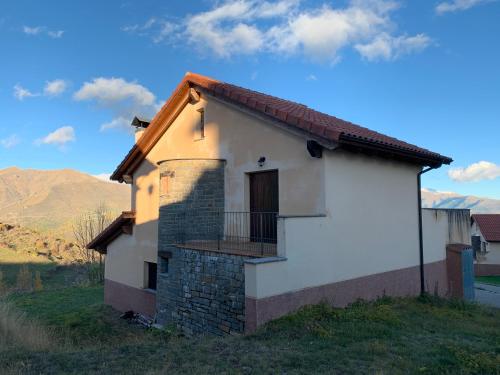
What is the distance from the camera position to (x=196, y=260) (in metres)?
8.71

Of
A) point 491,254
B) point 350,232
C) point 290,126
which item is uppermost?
point 290,126

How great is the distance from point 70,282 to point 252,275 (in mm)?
23910

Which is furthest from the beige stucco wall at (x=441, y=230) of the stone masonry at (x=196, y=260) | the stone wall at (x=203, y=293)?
the stone wall at (x=203, y=293)

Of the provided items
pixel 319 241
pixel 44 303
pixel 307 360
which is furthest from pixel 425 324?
pixel 44 303

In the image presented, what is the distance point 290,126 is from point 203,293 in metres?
4.34

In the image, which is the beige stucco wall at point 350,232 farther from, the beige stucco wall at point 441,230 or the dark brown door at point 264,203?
the dark brown door at point 264,203

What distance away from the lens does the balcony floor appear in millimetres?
7629

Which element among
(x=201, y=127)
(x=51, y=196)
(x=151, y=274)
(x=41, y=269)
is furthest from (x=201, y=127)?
(x=51, y=196)

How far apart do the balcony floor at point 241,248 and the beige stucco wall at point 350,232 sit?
2.09 feet

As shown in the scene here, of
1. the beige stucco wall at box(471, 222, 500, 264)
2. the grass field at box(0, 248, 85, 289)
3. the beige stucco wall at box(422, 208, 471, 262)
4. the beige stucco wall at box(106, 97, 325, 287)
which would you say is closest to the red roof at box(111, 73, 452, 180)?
the beige stucco wall at box(106, 97, 325, 287)

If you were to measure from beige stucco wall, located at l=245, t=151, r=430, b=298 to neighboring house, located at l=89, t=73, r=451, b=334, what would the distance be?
0.10ft

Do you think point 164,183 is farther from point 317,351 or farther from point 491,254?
point 491,254

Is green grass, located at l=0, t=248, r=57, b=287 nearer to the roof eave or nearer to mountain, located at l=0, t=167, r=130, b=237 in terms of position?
the roof eave

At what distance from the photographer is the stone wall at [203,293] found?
7.55 meters
